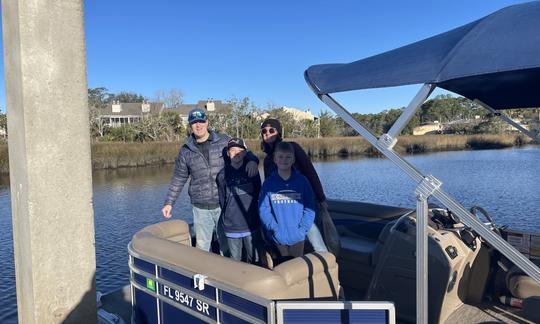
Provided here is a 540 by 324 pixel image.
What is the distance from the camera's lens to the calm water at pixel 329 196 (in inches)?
322

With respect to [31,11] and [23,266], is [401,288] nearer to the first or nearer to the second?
[23,266]

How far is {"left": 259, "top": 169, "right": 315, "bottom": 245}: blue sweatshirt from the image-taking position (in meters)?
3.12

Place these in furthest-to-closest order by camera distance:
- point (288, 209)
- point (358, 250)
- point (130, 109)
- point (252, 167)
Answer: point (130, 109)
point (358, 250)
point (252, 167)
point (288, 209)

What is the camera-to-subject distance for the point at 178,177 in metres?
4.00

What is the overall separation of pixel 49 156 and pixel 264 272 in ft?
6.03

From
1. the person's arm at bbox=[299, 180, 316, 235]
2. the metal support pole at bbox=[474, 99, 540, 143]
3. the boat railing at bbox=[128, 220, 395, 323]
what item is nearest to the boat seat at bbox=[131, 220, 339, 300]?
the boat railing at bbox=[128, 220, 395, 323]

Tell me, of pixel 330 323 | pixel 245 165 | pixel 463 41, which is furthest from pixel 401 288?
pixel 463 41

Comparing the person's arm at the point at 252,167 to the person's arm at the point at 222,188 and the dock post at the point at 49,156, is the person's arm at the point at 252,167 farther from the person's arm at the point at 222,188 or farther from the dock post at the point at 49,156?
the dock post at the point at 49,156

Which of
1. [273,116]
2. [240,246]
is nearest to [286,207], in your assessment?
[240,246]

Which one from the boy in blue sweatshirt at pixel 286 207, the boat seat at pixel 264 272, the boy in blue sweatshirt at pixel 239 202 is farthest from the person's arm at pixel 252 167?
the boat seat at pixel 264 272

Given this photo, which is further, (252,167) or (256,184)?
(256,184)

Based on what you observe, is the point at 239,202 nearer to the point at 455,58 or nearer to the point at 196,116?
the point at 196,116

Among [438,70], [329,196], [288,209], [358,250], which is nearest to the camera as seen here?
[438,70]

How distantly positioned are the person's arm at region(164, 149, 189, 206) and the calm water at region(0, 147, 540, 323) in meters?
3.58
